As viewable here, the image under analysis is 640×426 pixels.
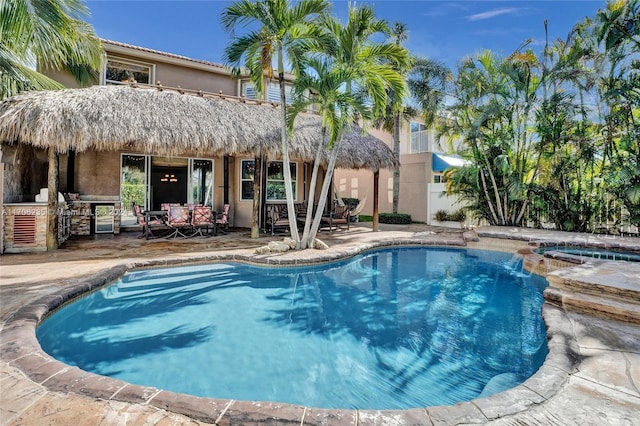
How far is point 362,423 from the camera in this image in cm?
235

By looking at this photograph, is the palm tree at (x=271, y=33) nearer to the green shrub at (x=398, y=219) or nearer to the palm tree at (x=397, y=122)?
the palm tree at (x=397, y=122)

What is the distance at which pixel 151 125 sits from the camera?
9602 mm

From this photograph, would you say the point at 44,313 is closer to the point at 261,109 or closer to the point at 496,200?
the point at 261,109

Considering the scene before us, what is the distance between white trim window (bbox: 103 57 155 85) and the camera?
505 inches

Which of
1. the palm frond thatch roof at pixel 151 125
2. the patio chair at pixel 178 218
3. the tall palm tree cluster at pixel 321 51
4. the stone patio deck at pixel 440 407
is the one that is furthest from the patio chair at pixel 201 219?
the stone patio deck at pixel 440 407

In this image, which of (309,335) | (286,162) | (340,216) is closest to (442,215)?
(340,216)

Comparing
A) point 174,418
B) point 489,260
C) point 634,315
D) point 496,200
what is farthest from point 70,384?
point 496,200

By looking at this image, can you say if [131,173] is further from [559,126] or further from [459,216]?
[559,126]

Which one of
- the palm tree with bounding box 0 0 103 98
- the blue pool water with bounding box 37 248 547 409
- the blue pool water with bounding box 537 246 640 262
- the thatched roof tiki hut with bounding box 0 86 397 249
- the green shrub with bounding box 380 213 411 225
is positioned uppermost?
the palm tree with bounding box 0 0 103 98

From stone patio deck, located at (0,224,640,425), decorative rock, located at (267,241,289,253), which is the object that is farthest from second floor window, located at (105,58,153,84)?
stone patio deck, located at (0,224,640,425)

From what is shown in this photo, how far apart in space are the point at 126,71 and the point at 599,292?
16.0 meters

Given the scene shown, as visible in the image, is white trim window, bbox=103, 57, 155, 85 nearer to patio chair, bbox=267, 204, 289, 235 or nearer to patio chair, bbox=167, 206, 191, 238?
patio chair, bbox=167, 206, 191, 238

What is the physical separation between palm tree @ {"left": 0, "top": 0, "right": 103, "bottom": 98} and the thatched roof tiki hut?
79 centimetres

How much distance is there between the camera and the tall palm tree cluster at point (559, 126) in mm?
10031
